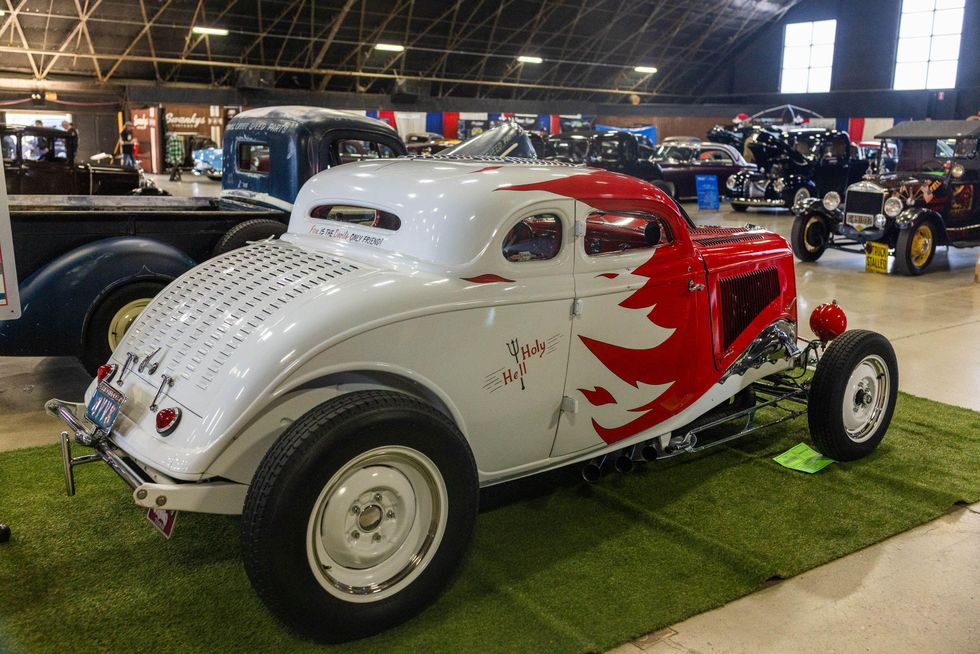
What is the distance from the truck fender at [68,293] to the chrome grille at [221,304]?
194 centimetres

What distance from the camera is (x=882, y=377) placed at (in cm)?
449

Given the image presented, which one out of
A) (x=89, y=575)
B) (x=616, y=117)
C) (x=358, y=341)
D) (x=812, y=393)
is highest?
(x=616, y=117)

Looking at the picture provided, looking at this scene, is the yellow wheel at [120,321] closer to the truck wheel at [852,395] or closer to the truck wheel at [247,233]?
the truck wheel at [247,233]

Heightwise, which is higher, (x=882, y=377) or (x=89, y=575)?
(x=882, y=377)

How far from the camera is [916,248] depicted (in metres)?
10.9

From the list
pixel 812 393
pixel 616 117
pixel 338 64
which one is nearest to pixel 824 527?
pixel 812 393

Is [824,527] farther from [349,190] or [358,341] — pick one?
[349,190]

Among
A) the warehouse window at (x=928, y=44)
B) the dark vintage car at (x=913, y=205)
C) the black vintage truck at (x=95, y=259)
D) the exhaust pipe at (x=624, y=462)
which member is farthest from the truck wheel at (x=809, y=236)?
the warehouse window at (x=928, y=44)

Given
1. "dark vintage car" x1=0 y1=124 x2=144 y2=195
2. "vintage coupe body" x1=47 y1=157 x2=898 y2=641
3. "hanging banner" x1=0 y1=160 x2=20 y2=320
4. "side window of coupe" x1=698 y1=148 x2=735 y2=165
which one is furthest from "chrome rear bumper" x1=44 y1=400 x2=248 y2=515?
"side window of coupe" x1=698 y1=148 x2=735 y2=165

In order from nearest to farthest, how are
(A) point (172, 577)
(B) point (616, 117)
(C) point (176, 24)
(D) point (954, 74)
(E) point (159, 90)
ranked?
1. (A) point (172, 577)
2. (C) point (176, 24)
3. (E) point (159, 90)
4. (D) point (954, 74)
5. (B) point (616, 117)

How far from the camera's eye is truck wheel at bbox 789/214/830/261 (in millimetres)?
11742

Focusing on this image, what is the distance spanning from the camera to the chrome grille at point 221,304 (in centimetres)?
289

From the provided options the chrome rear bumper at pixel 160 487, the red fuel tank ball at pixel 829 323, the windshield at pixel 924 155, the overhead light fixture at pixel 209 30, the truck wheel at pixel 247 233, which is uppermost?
the overhead light fixture at pixel 209 30

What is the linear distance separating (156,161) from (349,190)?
25.9m
